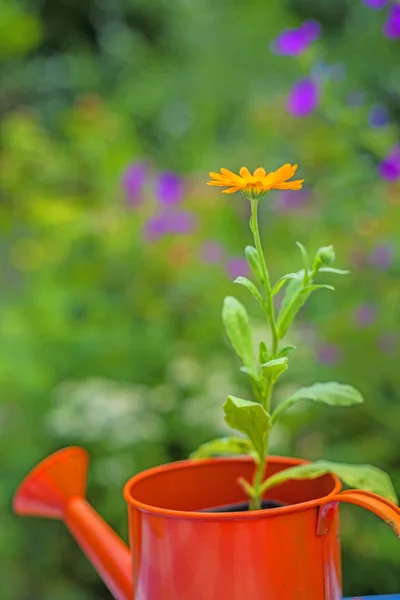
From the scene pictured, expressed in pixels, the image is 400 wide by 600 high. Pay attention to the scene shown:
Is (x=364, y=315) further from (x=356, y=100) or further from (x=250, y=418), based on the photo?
(x=250, y=418)

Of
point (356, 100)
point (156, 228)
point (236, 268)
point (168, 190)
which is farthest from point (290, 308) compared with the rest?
point (168, 190)

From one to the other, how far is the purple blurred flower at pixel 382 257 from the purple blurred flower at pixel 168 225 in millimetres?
550

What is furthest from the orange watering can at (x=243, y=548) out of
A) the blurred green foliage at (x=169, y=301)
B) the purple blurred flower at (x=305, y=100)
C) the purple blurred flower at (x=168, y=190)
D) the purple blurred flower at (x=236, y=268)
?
the purple blurred flower at (x=168, y=190)

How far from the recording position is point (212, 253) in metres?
1.64

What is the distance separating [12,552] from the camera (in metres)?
1.35

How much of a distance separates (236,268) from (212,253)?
0.28 feet

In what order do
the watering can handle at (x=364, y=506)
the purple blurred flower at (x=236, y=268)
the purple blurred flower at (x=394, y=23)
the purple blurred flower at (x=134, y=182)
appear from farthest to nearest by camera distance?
1. the purple blurred flower at (x=134, y=182)
2. the purple blurred flower at (x=236, y=268)
3. the purple blurred flower at (x=394, y=23)
4. the watering can handle at (x=364, y=506)

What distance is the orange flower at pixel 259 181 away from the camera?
394 millimetres

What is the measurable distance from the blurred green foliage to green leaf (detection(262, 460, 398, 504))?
0.68 m

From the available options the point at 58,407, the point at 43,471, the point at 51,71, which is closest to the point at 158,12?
the point at 51,71

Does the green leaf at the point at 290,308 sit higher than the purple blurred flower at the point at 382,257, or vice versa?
the purple blurred flower at the point at 382,257

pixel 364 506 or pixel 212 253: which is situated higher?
pixel 212 253

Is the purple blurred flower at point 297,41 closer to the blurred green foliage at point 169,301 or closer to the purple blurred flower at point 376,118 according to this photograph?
the blurred green foliage at point 169,301

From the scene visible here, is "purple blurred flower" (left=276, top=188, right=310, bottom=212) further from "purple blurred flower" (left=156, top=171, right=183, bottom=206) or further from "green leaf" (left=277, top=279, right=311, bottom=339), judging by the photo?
"green leaf" (left=277, top=279, right=311, bottom=339)
